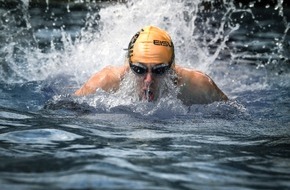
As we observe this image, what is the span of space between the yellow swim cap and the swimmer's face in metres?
0.07

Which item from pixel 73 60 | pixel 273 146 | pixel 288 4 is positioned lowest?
pixel 273 146

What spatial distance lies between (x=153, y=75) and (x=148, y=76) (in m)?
0.08

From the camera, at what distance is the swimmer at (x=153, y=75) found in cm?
689

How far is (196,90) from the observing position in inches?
295

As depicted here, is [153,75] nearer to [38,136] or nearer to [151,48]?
[151,48]

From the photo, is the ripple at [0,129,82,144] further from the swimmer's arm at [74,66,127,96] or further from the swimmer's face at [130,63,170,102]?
the swimmer's arm at [74,66,127,96]

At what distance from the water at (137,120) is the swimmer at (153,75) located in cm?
21

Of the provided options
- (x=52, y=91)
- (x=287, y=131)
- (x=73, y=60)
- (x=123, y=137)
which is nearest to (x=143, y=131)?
(x=123, y=137)

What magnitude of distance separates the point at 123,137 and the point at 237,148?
1.01 meters

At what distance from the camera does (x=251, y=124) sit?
6.40 metres

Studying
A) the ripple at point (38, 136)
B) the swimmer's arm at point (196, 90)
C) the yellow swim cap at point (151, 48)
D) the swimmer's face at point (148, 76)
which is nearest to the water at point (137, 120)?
the ripple at point (38, 136)

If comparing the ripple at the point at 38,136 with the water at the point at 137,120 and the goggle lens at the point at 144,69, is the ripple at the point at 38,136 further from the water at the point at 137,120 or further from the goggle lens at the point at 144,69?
the goggle lens at the point at 144,69

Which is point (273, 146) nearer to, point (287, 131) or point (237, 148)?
point (237, 148)

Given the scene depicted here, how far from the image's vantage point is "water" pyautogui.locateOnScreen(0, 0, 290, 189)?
4.25 m
